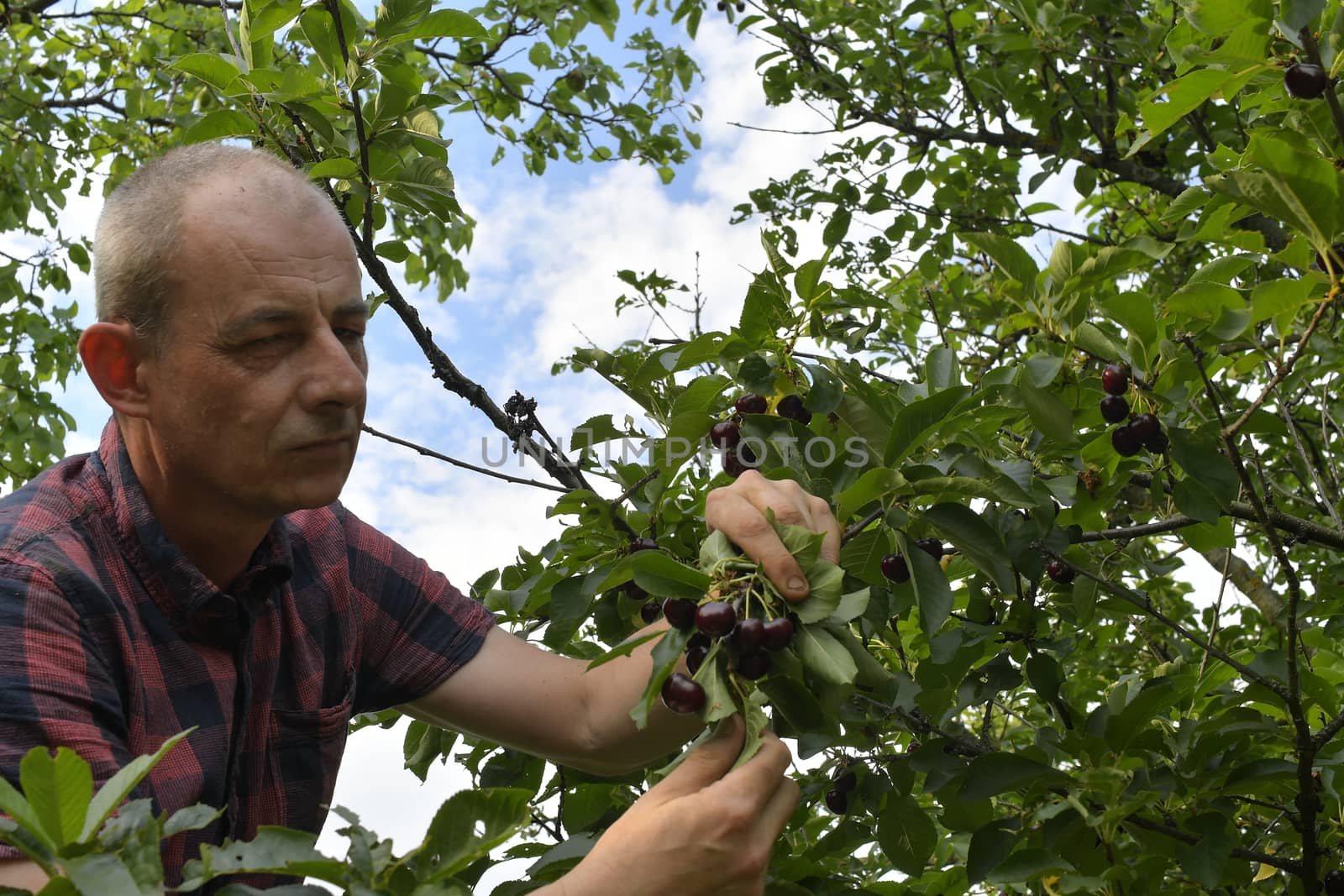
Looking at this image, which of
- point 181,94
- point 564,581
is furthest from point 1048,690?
point 181,94

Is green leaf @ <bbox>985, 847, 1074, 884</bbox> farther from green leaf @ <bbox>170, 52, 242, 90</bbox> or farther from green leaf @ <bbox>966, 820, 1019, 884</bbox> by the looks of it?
green leaf @ <bbox>170, 52, 242, 90</bbox>

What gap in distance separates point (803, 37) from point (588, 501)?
11.5ft

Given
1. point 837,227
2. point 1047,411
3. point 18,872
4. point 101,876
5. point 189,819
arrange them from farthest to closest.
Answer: point 837,227 → point 1047,411 → point 18,872 → point 189,819 → point 101,876

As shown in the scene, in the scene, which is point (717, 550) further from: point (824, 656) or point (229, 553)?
point (229, 553)

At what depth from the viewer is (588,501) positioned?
1.84 meters

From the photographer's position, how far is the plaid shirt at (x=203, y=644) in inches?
58.0

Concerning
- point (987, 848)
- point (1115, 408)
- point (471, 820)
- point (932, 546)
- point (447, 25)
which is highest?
point (447, 25)

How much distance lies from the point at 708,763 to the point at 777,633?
0.17 metres

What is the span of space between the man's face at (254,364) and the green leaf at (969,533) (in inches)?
34.9

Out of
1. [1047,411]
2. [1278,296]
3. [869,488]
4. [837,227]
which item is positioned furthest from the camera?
[837,227]

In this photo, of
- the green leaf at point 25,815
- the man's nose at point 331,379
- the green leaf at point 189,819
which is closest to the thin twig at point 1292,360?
the man's nose at point 331,379

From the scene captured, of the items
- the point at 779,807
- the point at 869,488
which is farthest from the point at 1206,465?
the point at 779,807

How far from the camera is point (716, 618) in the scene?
4.16ft

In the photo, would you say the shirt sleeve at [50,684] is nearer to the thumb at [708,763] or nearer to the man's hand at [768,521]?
the thumb at [708,763]
